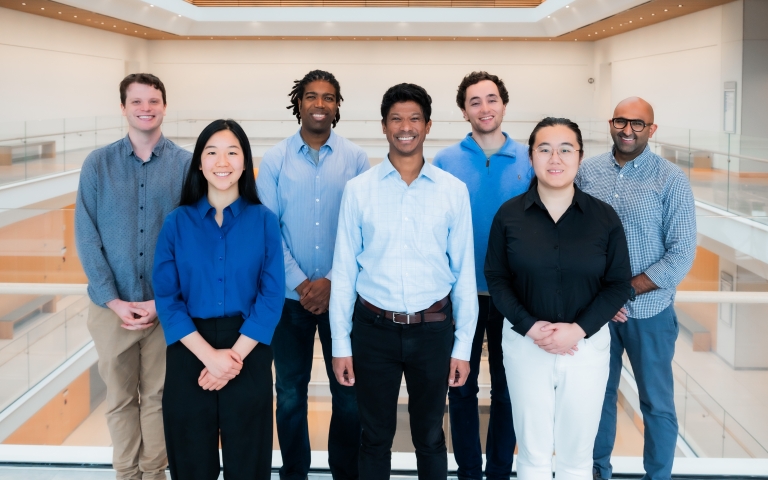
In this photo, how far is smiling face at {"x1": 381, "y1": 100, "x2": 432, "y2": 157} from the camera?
254 cm

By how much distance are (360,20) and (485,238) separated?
59.2 feet

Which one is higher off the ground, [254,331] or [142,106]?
[142,106]

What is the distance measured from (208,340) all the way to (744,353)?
294 cm

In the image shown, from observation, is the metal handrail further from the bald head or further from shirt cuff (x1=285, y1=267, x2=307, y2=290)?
shirt cuff (x1=285, y1=267, x2=307, y2=290)

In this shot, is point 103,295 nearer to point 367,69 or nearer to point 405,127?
point 405,127

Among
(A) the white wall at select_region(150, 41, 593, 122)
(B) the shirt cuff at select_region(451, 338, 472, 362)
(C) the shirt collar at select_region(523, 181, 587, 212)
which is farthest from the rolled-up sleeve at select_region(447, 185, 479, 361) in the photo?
(A) the white wall at select_region(150, 41, 593, 122)

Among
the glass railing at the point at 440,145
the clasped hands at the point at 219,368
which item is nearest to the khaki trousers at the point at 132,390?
the clasped hands at the point at 219,368

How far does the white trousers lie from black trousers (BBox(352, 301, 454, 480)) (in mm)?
291

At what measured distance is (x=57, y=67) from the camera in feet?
60.4

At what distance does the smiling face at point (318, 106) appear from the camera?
2920mm

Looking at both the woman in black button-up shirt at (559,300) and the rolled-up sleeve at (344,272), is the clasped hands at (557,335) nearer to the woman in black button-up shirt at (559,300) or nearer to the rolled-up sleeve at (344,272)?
the woman in black button-up shirt at (559,300)

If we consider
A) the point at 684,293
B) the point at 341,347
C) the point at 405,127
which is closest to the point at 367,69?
the point at 684,293

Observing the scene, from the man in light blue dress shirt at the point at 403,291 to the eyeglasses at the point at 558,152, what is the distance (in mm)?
324

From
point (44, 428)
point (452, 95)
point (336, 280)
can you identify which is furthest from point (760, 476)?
point (452, 95)
